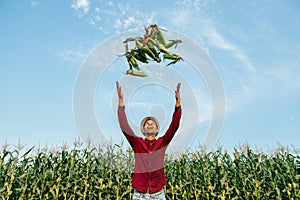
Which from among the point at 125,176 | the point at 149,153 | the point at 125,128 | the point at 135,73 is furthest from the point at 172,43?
the point at 125,176

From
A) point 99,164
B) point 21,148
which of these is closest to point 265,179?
point 99,164

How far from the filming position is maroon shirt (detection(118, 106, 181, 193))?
2997 millimetres

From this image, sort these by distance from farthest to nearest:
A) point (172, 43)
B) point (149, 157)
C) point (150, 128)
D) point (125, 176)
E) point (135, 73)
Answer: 1. point (125, 176)
2. point (172, 43)
3. point (135, 73)
4. point (150, 128)
5. point (149, 157)

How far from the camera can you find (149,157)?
3.05 metres

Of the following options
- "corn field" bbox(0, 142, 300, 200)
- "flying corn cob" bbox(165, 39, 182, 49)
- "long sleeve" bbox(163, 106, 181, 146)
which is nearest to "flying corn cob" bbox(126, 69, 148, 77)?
"flying corn cob" bbox(165, 39, 182, 49)

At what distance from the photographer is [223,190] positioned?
6355 millimetres

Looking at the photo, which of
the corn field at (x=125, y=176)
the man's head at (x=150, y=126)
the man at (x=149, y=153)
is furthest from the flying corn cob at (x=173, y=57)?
the corn field at (x=125, y=176)

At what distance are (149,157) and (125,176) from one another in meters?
3.87

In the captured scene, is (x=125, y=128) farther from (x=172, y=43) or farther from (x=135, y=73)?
(x=172, y=43)

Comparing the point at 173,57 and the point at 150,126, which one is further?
the point at 173,57

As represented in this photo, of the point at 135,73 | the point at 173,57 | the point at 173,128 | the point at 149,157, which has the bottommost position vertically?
the point at 149,157

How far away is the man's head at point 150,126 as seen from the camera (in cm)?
317

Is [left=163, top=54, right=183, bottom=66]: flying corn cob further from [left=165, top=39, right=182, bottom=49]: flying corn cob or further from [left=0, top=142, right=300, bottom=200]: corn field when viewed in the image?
[left=0, top=142, right=300, bottom=200]: corn field

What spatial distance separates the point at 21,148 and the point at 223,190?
201 inches
